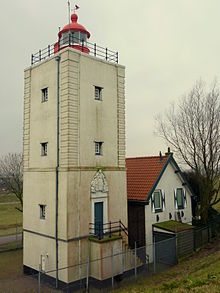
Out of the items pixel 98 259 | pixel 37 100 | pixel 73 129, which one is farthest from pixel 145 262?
pixel 37 100

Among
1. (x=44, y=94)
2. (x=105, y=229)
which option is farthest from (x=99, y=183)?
(x=44, y=94)

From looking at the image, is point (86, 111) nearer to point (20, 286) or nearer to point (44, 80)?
point (44, 80)

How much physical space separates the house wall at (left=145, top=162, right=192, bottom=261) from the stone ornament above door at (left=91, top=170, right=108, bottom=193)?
406cm

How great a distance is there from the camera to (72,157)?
51.7 feet

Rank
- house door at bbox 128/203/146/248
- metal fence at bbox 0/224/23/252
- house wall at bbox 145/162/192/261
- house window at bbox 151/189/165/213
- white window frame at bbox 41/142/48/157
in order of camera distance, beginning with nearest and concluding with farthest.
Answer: white window frame at bbox 41/142/48/157 → house door at bbox 128/203/146/248 → house wall at bbox 145/162/192/261 → house window at bbox 151/189/165/213 → metal fence at bbox 0/224/23/252

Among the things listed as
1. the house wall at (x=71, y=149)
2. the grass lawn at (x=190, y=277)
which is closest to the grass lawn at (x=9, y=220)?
the house wall at (x=71, y=149)

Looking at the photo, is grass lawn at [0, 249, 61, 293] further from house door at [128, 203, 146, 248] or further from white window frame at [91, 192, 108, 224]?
house door at [128, 203, 146, 248]

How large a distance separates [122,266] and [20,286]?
19.2 ft

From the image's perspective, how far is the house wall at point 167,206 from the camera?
19.6m

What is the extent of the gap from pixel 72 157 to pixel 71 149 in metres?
0.46

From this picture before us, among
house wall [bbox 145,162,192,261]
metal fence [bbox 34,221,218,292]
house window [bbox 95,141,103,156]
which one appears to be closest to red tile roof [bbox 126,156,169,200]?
house wall [bbox 145,162,192,261]

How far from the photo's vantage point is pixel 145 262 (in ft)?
60.8

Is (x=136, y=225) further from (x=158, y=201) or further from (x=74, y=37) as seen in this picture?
(x=74, y=37)

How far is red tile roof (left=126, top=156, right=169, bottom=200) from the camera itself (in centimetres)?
2029
